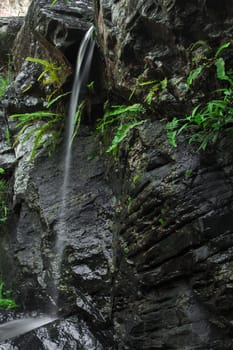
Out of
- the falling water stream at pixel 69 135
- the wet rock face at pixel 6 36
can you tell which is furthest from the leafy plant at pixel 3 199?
the wet rock face at pixel 6 36

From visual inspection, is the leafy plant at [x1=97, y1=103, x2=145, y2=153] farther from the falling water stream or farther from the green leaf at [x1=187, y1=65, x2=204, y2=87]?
the falling water stream

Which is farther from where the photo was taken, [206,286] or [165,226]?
[165,226]

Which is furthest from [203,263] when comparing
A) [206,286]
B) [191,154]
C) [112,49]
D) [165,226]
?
[112,49]

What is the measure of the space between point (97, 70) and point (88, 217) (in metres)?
2.04

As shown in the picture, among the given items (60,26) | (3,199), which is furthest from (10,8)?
(3,199)

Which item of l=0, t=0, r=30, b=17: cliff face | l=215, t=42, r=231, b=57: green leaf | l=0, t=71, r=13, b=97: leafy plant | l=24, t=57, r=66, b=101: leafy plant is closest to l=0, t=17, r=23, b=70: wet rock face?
l=0, t=71, r=13, b=97: leafy plant

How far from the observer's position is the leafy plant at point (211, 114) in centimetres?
280

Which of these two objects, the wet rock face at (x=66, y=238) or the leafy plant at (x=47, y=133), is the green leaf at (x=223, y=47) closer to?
the wet rock face at (x=66, y=238)

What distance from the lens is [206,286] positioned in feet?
8.91

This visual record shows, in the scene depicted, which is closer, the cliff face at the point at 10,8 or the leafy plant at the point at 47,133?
the leafy plant at the point at 47,133

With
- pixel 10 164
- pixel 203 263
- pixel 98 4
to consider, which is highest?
pixel 98 4

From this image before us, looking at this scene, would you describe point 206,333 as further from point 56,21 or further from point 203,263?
point 56,21

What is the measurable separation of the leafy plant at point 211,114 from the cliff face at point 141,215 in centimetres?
10

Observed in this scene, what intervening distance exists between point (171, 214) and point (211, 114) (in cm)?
86
